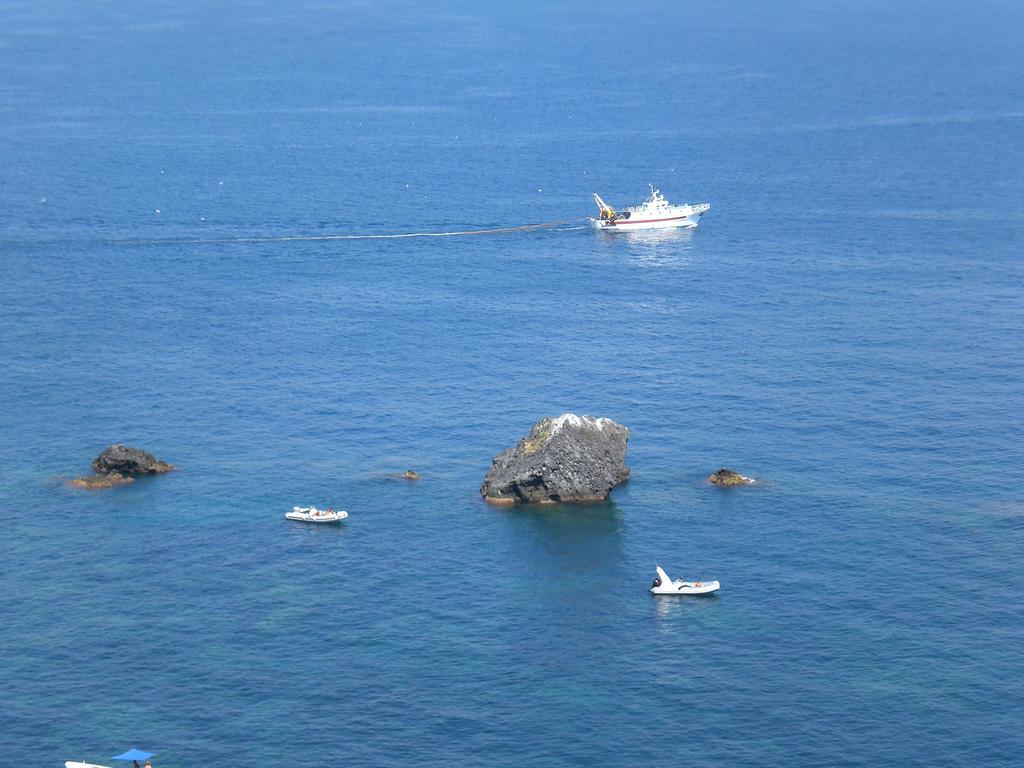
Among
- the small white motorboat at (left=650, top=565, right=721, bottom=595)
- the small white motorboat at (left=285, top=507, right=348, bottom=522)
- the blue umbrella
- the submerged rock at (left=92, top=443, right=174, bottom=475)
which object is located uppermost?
the submerged rock at (left=92, top=443, right=174, bottom=475)

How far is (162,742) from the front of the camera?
12581 centimetres

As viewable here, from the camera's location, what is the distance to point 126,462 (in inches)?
6998

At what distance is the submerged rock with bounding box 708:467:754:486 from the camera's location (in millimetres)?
176125

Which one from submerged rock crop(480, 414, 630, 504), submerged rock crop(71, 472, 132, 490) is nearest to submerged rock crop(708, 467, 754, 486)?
submerged rock crop(480, 414, 630, 504)

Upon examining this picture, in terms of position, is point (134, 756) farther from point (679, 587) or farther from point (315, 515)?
point (679, 587)

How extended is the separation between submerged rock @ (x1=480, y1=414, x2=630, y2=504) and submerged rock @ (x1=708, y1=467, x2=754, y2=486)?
34.1 feet

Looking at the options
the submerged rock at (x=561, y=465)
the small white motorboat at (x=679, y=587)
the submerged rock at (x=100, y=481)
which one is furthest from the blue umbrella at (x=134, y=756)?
the submerged rock at (x=561, y=465)

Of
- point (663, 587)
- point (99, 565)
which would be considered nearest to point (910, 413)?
point (663, 587)

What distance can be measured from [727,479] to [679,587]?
2775 centimetres

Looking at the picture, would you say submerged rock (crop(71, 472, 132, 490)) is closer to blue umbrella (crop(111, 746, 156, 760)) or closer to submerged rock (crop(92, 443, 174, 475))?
submerged rock (crop(92, 443, 174, 475))

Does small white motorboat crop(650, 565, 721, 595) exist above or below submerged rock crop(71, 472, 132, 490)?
below

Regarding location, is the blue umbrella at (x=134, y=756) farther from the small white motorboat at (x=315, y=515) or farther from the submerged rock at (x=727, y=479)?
the submerged rock at (x=727, y=479)

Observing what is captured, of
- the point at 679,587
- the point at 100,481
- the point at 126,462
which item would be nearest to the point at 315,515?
the point at 126,462

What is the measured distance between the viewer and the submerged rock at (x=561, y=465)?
171000mm
